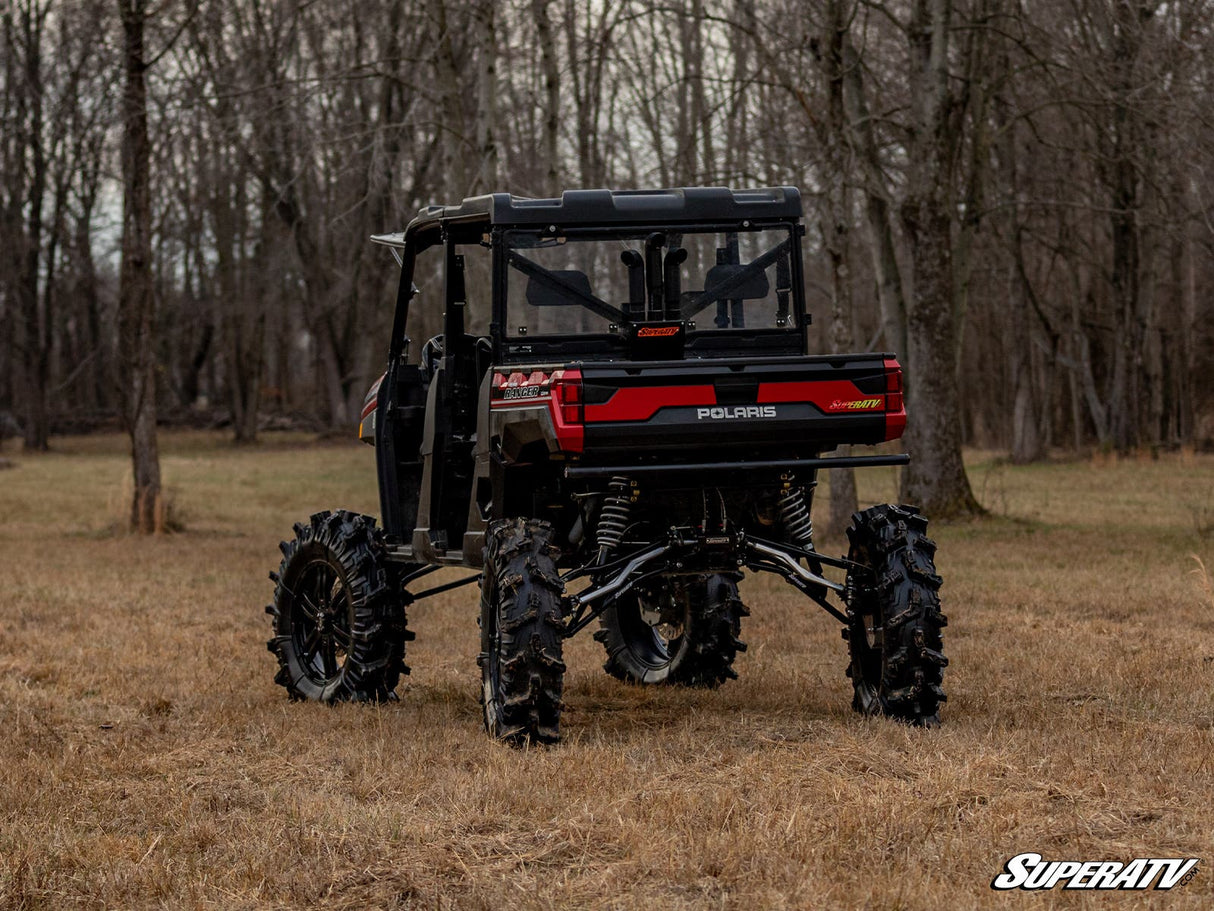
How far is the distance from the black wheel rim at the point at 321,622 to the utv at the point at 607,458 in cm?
1

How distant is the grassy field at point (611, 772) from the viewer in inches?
208

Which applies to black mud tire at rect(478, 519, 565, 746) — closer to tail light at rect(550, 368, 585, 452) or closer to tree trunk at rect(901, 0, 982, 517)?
tail light at rect(550, 368, 585, 452)

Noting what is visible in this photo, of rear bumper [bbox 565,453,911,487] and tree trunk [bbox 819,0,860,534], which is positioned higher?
tree trunk [bbox 819,0,860,534]

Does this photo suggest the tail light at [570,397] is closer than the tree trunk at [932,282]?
Yes

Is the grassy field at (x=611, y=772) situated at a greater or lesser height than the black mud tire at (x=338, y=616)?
lesser

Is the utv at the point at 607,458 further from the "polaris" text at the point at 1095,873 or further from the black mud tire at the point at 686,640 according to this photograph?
the "polaris" text at the point at 1095,873

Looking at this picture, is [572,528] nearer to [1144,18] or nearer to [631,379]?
[631,379]

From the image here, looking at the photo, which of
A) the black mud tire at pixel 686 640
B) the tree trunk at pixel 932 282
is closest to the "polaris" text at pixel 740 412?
the black mud tire at pixel 686 640

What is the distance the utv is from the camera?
7383 mm

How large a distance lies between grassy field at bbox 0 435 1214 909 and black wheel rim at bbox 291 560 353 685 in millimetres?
373

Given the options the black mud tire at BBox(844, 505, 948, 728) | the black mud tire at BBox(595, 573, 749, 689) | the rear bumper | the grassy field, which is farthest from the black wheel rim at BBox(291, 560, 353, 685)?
the black mud tire at BBox(844, 505, 948, 728)

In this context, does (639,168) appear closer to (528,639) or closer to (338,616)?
(338,616)

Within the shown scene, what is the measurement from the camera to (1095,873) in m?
5.16

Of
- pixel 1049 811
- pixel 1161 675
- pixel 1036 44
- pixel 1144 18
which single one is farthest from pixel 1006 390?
pixel 1049 811
